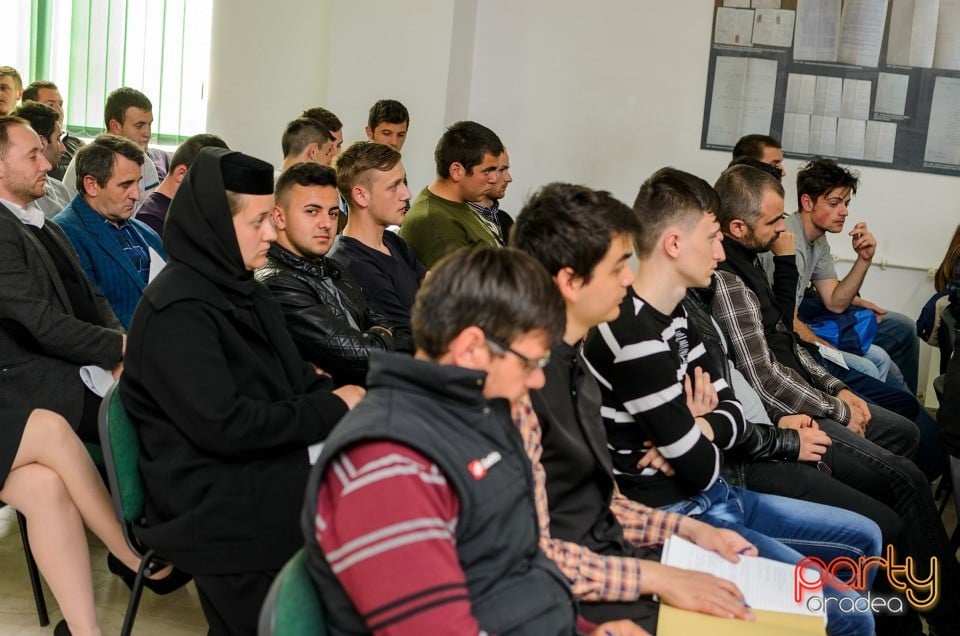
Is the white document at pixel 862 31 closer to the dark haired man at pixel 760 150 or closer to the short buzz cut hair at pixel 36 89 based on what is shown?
the dark haired man at pixel 760 150

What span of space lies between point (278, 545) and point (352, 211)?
1.51 metres

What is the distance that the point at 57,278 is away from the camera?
280cm

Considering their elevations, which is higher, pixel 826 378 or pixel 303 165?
pixel 303 165

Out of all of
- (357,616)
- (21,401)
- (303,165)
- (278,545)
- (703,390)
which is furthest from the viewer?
(303,165)

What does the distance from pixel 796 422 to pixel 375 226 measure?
4.67ft

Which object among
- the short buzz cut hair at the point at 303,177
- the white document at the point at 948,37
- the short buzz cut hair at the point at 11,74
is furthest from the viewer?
the white document at the point at 948,37

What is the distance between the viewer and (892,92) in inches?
219

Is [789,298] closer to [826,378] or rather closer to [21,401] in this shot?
[826,378]

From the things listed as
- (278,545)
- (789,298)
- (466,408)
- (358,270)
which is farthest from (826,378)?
(466,408)

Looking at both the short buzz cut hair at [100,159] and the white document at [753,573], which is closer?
the white document at [753,573]

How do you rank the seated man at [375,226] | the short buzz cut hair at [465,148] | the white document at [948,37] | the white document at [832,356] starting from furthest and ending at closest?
the white document at [948,37], the short buzz cut hair at [465,148], the white document at [832,356], the seated man at [375,226]

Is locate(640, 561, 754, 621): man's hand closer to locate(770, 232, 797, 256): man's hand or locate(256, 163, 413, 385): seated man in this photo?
locate(256, 163, 413, 385): seated man

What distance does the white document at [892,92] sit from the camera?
5543 millimetres

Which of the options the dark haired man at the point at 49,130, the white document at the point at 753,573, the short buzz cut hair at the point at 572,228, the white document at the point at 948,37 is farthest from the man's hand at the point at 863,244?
the dark haired man at the point at 49,130
